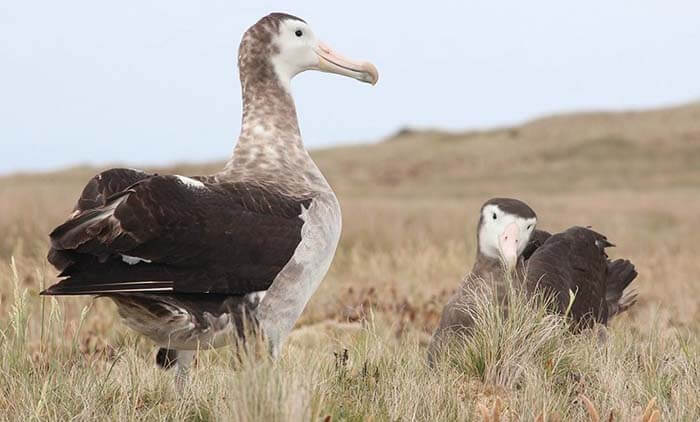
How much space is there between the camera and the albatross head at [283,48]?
501 cm

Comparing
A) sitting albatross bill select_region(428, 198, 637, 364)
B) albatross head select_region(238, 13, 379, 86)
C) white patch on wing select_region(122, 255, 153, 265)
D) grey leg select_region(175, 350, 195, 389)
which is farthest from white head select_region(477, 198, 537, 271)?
white patch on wing select_region(122, 255, 153, 265)

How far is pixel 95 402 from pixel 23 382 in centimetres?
31

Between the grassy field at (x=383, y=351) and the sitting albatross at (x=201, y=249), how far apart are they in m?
0.21

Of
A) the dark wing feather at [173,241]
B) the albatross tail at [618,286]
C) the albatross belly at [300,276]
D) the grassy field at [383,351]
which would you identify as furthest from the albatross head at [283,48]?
the albatross tail at [618,286]

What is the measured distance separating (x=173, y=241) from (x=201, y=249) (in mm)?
126

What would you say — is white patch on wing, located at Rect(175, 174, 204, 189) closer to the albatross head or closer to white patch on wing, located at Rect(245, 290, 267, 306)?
white patch on wing, located at Rect(245, 290, 267, 306)

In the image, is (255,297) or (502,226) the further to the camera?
(502,226)

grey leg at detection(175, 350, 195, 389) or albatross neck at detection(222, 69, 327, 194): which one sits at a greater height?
albatross neck at detection(222, 69, 327, 194)

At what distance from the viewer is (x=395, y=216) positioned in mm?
16156

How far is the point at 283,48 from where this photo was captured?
5027mm

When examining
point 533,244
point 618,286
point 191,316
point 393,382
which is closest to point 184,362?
point 191,316

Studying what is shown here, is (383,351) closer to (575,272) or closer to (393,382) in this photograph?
(393,382)

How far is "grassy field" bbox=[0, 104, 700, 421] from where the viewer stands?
12.2 feet

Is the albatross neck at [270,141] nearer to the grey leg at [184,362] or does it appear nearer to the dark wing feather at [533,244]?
the grey leg at [184,362]
